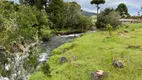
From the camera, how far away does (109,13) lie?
253ft

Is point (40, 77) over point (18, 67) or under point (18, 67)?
under

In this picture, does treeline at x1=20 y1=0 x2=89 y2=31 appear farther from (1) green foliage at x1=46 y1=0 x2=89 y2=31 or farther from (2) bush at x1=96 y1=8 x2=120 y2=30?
(2) bush at x1=96 y1=8 x2=120 y2=30

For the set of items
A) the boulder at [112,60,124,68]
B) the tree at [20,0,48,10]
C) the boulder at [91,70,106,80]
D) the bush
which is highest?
the tree at [20,0,48,10]

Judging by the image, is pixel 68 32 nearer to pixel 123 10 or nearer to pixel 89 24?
pixel 89 24

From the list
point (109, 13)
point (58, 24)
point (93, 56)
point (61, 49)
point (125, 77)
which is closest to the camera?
point (125, 77)

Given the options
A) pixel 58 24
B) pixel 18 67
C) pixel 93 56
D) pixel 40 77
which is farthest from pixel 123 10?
pixel 18 67

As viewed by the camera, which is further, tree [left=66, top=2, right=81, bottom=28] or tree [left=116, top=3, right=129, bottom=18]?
tree [left=116, top=3, right=129, bottom=18]

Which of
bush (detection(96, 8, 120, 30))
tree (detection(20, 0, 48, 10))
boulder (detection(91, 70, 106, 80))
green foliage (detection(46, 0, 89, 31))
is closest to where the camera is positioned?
boulder (detection(91, 70, 106, 80))

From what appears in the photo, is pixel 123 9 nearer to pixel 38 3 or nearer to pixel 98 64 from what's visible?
pixel 38 3

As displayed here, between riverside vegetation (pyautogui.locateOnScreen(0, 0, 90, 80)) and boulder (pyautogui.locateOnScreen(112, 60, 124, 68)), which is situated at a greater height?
riverside vegetation (pyautogui.locateOnScreen(0, 0, 90, 80))

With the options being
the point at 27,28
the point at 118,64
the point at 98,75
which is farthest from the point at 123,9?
the point at 98,75

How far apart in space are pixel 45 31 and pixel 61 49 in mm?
19167

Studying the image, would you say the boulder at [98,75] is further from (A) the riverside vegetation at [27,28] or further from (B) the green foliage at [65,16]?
(B) the green foliage at [65,16]

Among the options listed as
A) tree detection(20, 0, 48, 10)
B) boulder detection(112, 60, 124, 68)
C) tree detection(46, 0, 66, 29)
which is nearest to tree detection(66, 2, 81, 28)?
tree detection(46, 0, 66, 29)
